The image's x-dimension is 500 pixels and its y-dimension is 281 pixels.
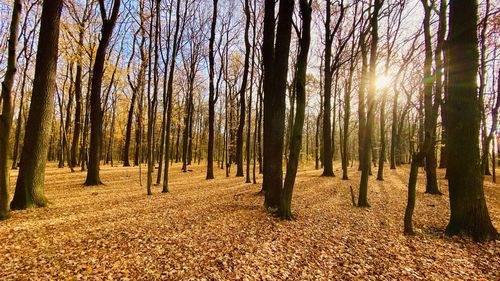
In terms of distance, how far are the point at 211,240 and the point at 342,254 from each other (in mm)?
2400

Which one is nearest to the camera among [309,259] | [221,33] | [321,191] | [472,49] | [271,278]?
[271,278]

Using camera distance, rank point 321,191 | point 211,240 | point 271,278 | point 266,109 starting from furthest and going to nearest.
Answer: point 321,191 → point 266,109 → point 211,240 → point 271,278

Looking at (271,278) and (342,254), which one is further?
(342,254)

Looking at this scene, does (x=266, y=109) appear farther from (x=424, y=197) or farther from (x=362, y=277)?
(x=424, y=197)

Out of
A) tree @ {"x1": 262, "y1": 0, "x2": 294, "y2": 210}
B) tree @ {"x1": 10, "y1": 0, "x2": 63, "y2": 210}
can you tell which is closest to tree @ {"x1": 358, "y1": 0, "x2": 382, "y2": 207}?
tree @ {"x1": 262, "y1": 0, "x2": 294, "y2": 210}

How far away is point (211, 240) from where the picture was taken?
4734mm

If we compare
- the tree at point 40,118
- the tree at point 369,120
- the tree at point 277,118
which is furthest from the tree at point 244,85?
the tree at point 40,118

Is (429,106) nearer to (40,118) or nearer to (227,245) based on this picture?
(227,245)

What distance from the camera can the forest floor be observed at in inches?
143

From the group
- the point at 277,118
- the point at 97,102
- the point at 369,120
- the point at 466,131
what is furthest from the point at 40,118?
the point at 466,131

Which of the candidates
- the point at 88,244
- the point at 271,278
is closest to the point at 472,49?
the point at 271,278

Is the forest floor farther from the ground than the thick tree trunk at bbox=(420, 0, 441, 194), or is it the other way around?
the thick tree trunk at bbox=(420, 0, 441, 194)

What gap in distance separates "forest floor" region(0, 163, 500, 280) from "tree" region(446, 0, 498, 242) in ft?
1.73

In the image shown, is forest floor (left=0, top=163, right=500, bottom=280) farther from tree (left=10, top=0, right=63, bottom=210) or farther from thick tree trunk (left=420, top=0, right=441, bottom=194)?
thick tree trunk (left=420, top=0, right=441, bottom=194)
